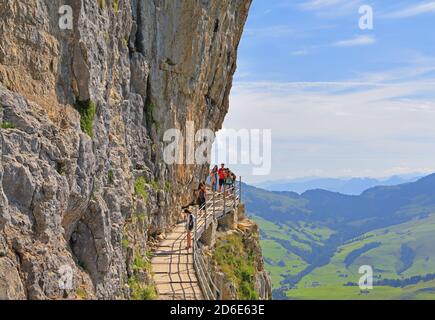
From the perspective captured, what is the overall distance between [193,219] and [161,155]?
489 centimetres

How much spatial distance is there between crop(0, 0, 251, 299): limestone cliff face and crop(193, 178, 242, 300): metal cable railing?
7.47 ft

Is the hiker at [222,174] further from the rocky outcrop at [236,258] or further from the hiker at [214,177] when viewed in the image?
the rocky outcrop at [236,258]

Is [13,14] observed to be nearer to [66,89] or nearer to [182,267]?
[66,89]

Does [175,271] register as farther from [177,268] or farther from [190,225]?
[190,225]

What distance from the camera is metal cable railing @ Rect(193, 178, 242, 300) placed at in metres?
23.3

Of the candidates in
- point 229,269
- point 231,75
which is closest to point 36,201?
point 229,269

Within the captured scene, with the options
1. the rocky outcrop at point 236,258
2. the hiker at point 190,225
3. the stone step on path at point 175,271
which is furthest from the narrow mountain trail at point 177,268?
the rocky outcrop at point 236,258

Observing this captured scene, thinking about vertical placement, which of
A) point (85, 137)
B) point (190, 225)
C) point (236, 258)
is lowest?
point (236, 258)

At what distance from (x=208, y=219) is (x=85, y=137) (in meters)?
15.9

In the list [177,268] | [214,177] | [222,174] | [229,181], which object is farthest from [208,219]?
[214,177]

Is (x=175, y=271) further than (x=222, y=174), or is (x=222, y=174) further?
(x=222, y=174)

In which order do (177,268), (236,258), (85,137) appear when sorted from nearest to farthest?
(85,137) < (177,268) < (236,258)

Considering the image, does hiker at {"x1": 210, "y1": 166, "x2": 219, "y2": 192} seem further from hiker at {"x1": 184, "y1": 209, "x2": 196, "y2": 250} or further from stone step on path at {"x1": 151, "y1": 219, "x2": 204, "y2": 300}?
hiker at {"x1": 184, "y1": 209, "x2": 196, "y2": 250}

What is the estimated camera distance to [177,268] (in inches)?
973
